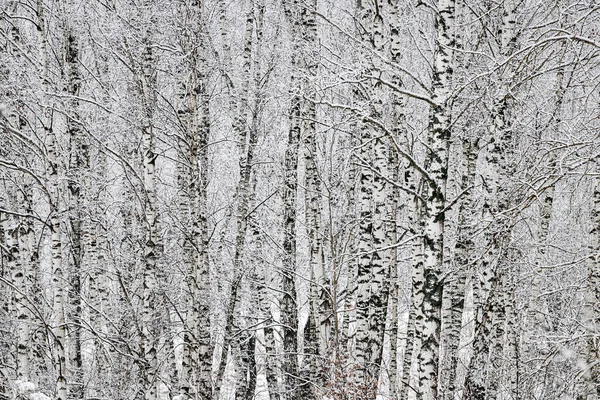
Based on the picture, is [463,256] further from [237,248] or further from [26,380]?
[26,380]

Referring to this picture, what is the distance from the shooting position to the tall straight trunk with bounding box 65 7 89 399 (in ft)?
35.4

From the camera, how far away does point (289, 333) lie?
42.6 ft

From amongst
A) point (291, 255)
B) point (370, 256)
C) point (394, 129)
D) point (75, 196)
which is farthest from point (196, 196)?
point (75, 196)

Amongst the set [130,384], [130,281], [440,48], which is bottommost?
[130,384]

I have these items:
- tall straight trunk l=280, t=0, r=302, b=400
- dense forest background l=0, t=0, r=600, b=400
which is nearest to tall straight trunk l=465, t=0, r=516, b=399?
dense forest background l=0, t=0, r=600, b=400

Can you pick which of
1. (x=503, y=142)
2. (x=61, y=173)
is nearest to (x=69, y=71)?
(x=61, y=173)

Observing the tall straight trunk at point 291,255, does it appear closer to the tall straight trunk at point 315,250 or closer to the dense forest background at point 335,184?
the dense forest background at point 335,184

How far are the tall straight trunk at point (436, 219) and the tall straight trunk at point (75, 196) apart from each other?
588cm

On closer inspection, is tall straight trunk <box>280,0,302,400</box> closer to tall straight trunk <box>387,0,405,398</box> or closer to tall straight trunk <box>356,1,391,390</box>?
tall straight trunk <box>387,0,405,398</box>

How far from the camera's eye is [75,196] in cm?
1277

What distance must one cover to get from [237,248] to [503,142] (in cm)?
540

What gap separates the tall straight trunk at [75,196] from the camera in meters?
10.8

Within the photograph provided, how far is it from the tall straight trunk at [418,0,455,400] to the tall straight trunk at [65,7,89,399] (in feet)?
19.3

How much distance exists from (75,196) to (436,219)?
896 cm
